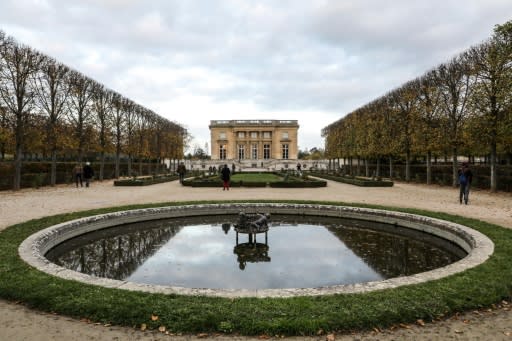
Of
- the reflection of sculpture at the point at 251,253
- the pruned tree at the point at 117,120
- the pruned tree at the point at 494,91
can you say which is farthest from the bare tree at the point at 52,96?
the pruned tree at the point at 494,91

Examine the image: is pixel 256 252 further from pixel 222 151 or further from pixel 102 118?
pixel 222 151

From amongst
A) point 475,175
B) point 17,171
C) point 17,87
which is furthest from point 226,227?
point 475,175

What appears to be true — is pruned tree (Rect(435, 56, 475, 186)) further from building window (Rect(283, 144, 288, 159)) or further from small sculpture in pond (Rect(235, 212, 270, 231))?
building window (Rect(283, 144, 288, 159))

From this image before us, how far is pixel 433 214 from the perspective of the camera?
945 centimetres

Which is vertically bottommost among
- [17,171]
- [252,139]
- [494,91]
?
[17,171]

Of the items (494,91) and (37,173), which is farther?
(37,173)

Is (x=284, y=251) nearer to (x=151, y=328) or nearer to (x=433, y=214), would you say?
(x=151, y=328)

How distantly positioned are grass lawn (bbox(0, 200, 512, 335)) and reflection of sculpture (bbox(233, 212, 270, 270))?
2.54 meters

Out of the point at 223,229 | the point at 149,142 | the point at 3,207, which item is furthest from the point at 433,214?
the point at 149,142

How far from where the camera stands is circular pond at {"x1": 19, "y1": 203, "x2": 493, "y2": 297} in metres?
5.05

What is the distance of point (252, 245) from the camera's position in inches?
294

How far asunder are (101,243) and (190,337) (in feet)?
17.8

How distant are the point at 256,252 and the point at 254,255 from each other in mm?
204

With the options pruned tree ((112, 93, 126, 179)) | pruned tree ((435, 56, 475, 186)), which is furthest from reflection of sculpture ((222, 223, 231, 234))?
pruned tree ((112, 93, 126, 179))
